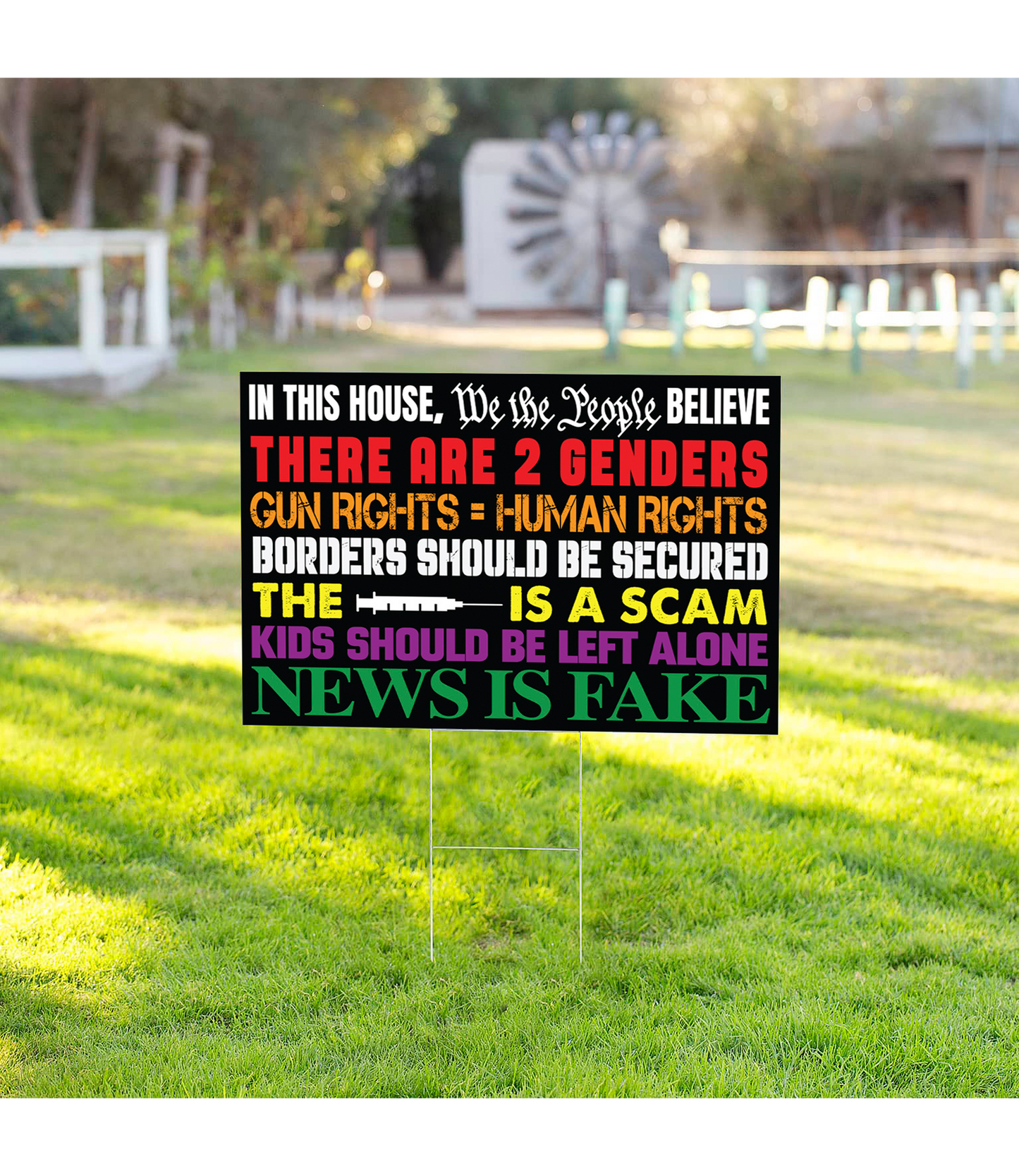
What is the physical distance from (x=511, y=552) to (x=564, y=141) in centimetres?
2882

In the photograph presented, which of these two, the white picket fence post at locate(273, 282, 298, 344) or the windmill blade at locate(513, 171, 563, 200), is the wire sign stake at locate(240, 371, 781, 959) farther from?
the windmill blade at locate(513, 171, 563, 200)

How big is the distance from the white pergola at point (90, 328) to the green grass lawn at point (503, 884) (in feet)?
23.4

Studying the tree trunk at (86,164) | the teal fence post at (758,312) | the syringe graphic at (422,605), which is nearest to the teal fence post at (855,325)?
the teal fence post at (758,312)

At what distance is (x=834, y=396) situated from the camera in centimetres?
1812

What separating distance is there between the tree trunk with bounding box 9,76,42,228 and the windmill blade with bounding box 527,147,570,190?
42.7ft

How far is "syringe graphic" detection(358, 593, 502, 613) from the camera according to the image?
4.11 meters

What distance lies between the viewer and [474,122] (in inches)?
1738

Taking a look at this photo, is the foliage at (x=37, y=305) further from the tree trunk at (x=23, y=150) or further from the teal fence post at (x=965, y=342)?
the teal fence post at (x=965, y=342)

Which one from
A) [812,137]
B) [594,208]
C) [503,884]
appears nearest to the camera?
[503,884]

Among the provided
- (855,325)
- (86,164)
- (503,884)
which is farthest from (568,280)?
(503,884)

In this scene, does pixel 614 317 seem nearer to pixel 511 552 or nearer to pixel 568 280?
pixel 568 280

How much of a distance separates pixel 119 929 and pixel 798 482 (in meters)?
8.39

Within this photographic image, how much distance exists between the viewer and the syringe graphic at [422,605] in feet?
13.5

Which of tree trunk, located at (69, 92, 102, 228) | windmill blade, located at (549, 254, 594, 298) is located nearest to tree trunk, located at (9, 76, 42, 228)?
tree trunk, located at (69, 92, 102, 228)
